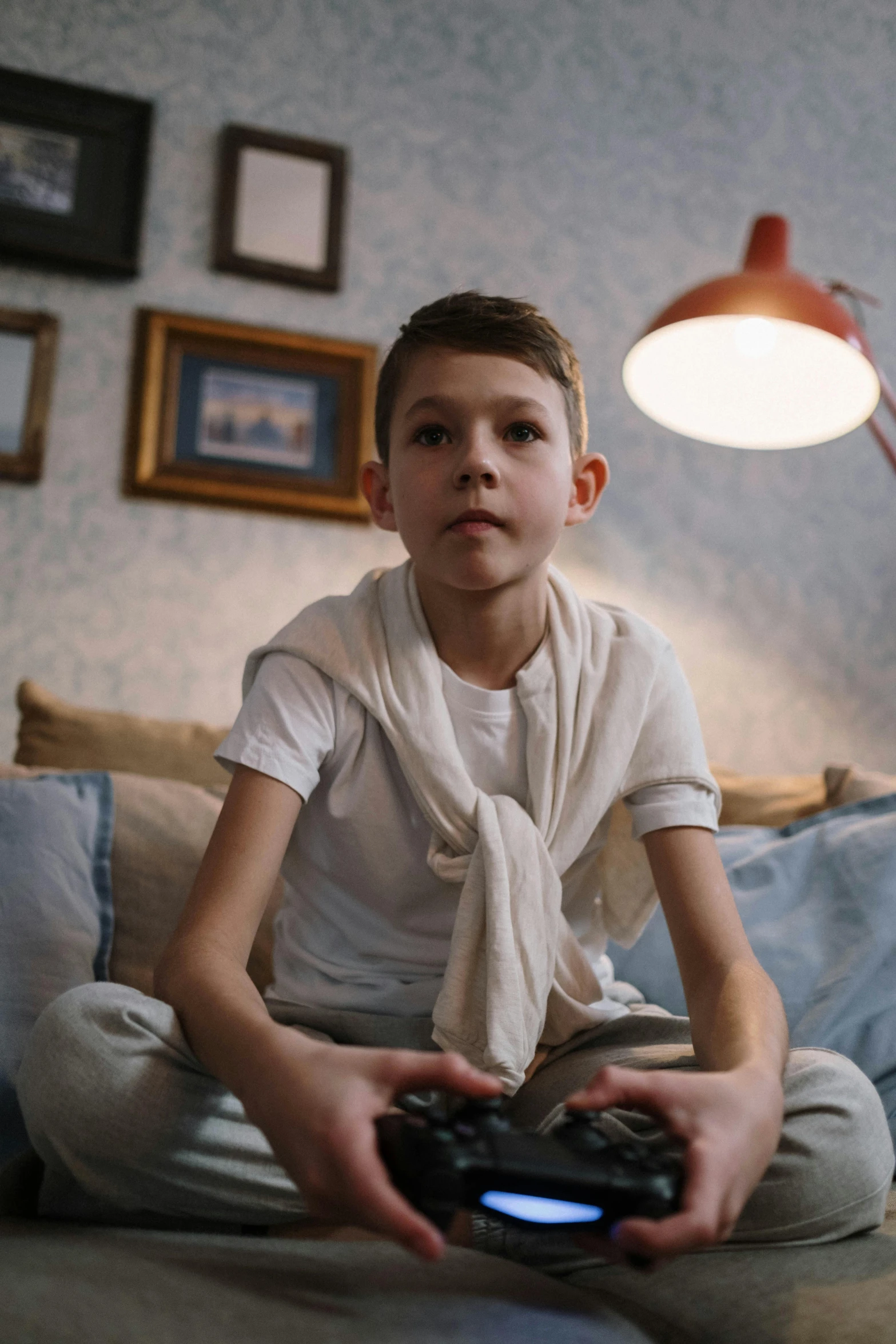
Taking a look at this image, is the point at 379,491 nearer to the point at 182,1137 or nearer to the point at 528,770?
the point at 528,770

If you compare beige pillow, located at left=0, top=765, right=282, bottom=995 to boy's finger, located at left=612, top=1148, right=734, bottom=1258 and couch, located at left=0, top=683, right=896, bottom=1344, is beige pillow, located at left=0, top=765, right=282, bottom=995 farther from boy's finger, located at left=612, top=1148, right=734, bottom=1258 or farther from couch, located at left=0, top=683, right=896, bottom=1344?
boy's finger, located at left=612, top=1148, right=734, bottom=1258

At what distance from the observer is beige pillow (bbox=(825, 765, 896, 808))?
1305mm

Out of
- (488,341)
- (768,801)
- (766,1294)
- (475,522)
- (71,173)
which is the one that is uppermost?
(71,173)

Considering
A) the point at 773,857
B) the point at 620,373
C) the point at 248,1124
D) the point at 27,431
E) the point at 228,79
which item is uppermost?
the point at 228,79

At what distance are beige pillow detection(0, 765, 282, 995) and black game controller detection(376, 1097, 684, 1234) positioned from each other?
60 cm

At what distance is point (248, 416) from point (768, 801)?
958 mm

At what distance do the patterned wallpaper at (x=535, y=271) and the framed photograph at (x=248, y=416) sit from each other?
1.4 inches

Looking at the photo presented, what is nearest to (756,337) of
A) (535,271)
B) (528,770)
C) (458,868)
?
(535,271)

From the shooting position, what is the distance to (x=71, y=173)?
1.62 m

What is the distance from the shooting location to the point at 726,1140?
0.54 m

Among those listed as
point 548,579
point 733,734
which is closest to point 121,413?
point 548,579

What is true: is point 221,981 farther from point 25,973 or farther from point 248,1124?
point 25,973

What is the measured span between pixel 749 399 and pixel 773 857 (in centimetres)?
70

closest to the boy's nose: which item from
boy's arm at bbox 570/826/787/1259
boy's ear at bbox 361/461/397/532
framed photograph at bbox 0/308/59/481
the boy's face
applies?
the boy's face
